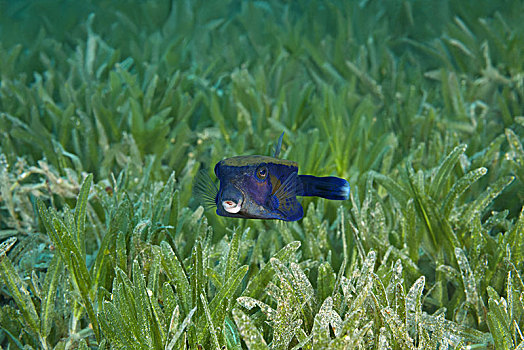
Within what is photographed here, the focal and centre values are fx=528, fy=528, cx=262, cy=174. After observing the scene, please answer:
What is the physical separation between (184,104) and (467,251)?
184 cm

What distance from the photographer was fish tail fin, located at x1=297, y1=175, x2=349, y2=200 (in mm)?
1309

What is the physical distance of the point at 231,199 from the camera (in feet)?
3.83

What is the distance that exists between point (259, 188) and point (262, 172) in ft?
0.12

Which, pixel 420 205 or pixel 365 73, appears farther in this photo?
pixel 365 73

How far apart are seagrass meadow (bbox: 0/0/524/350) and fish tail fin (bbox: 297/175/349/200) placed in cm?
23

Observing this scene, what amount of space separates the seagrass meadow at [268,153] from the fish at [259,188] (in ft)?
0.78

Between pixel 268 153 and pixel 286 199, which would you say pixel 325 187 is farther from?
pixel 268 153

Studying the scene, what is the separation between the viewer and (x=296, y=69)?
390 centimetres

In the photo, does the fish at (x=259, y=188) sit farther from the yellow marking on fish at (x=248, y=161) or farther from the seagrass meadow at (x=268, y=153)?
the seagrass meadow at (x=268, y=153)

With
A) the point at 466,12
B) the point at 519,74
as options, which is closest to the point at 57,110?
the point at 519,74

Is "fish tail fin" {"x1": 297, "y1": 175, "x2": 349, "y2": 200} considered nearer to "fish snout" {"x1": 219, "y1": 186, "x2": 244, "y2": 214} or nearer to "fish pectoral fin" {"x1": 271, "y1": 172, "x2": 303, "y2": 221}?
"fish pectoral fin" {"x1": 271, "y1": 172, "x2": 303, "y2": 221}

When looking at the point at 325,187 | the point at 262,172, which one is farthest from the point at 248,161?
the point at 325,187

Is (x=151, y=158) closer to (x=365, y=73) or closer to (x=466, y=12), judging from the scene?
(x=365, y=73)

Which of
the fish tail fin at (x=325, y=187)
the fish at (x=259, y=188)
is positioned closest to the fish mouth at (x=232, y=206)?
the fish at (x=259, y=188)
